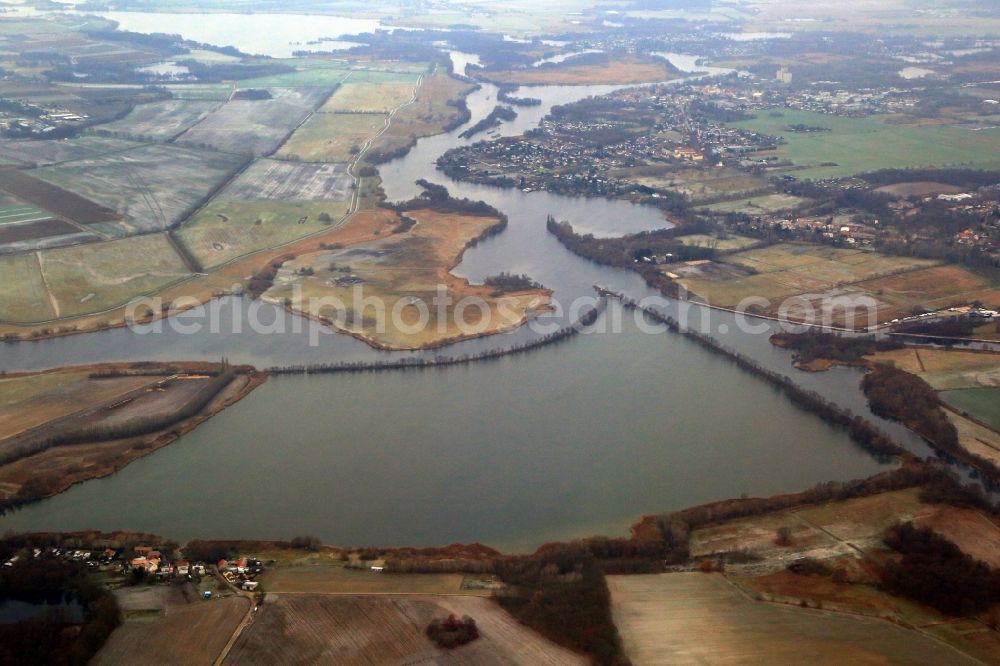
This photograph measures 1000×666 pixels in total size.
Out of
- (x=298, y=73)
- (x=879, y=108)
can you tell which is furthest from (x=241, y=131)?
(x=879, y=108)

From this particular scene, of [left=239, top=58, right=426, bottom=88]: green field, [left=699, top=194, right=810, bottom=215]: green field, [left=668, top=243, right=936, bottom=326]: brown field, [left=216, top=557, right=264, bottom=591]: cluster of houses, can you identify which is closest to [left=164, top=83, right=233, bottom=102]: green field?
[left=239, top=58, right=426, bottom=88]: green field

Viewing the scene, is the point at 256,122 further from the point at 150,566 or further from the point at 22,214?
the point at 150,566

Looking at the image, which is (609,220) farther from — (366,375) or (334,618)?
(334,618)

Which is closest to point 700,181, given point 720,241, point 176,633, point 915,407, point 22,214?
point 720,241

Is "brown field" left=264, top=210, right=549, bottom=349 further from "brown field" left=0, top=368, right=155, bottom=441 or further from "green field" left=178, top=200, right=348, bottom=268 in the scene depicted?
"brown field" left=0, top=368, right=155, bottom=441

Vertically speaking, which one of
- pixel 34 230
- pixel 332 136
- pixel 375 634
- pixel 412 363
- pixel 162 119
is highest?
pixel 162 119
